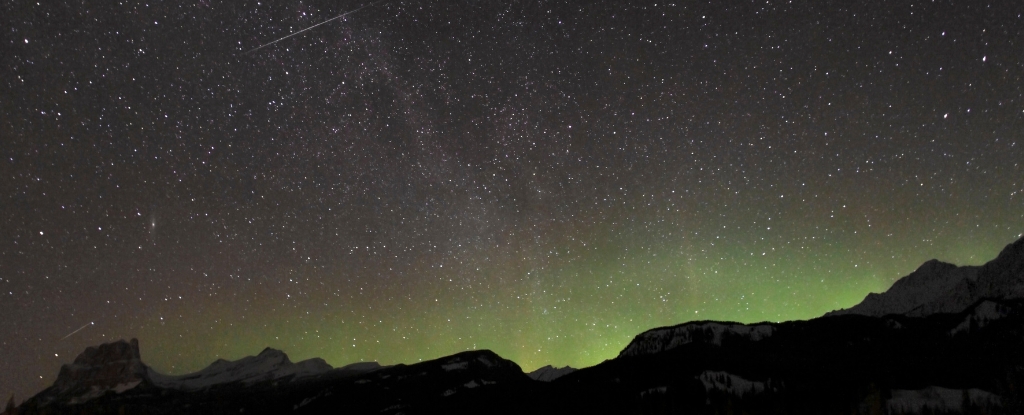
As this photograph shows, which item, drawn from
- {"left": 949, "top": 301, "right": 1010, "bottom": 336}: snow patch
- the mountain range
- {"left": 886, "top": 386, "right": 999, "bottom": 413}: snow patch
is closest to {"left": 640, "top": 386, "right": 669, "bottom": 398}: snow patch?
the mountain range

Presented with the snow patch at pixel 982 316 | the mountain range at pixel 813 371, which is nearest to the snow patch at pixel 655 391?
the mountain range at pixel 813 371

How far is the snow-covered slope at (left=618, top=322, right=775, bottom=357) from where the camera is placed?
184 meters

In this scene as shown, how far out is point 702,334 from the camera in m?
188

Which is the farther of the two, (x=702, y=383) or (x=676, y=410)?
(x=702, y=383)

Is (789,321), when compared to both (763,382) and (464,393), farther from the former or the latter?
(464,393)

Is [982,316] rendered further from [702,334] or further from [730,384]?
[702,334]

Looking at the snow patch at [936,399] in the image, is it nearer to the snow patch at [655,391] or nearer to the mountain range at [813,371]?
the mountain range at [813,371]

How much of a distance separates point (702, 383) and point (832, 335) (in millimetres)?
62041

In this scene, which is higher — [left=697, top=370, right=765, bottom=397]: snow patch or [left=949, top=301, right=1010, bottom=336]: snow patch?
[left=949, top=301, right=1010, bottom=336]: snow patch

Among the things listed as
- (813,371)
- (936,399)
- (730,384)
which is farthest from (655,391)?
(936,399)

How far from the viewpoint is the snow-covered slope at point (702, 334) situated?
184 m

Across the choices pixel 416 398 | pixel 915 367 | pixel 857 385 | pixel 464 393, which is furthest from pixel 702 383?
pixel 416 398

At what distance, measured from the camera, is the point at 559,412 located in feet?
519

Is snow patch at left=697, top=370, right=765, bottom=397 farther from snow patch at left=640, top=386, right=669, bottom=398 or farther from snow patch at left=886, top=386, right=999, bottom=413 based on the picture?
snow patch at left=886, top=386, right=999, bottom=413
